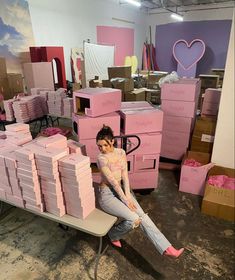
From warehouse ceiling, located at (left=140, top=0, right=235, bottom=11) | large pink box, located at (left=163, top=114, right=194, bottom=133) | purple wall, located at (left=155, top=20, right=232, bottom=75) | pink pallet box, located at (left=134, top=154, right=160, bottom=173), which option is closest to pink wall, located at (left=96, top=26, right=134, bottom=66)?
warehouse ceiling, located at (left=140, top=0, right=235, bottom=11)

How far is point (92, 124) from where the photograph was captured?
2.55 metres

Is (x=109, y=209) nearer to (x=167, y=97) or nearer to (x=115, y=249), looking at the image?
(x=115, y=249)

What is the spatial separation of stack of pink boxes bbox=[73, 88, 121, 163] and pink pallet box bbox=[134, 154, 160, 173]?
0.39 m

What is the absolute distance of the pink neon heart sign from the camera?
826 centimetres

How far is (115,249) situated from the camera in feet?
6.96

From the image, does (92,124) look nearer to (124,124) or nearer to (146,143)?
(124,124)

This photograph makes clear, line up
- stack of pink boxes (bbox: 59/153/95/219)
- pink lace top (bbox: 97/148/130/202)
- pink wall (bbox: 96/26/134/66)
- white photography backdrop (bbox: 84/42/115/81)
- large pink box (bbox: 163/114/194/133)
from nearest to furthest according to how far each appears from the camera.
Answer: stack of pink boxes (bbox: 59/153/95/219) → pink lace top (bbox: 97/148/130/202) → large pink box (bbox: 163/114/194/133) → white photography backdrop (bbox: 84/42/115/81) → pink wall (bbox: 96/26/134/66)

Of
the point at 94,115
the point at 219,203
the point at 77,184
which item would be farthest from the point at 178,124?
the point at 77,184

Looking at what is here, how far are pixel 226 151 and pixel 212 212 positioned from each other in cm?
74

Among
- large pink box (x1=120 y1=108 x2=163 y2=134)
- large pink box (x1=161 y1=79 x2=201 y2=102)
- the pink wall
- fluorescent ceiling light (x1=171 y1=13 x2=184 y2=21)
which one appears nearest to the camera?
large pink box (x1=120 y1=108 x2=163 y2=134)

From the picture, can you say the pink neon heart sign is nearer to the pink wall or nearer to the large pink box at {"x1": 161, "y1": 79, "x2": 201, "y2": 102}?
the pink wall

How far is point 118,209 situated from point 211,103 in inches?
98.6

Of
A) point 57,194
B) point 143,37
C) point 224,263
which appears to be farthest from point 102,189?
point 143,37

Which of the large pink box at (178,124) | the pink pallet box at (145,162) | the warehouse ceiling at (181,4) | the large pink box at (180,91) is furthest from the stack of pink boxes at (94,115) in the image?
the warehouse ceiling at (181,4)
